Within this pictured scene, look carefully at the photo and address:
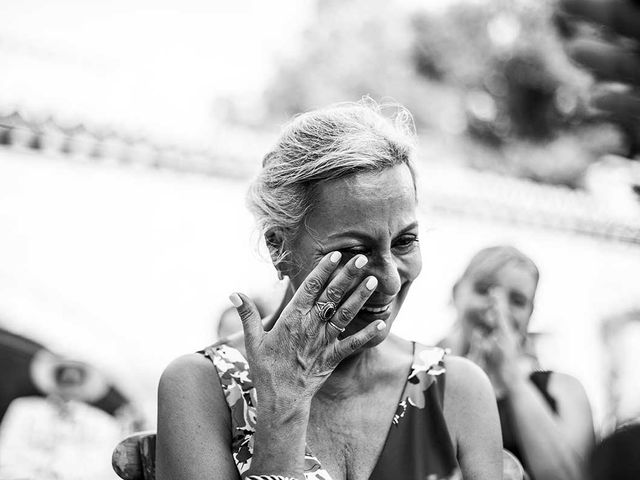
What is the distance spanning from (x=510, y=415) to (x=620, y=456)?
174cm

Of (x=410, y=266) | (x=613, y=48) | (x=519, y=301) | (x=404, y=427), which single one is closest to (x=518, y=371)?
(x=519, y=301)

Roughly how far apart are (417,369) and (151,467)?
79 cm

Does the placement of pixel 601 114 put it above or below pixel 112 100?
below

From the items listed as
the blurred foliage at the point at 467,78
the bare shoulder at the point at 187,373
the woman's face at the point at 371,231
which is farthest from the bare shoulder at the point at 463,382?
the blurred foliage at the point at 467,78

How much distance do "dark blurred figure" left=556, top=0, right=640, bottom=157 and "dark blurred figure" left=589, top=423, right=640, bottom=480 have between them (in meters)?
0.89

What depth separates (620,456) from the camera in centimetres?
159

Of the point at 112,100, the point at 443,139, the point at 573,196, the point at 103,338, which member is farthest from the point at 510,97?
the point at 103,338

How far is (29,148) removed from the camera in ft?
22.0

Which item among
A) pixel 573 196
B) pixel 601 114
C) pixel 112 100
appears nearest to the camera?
pixel 601 114

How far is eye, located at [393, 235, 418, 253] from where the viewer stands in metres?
2.02

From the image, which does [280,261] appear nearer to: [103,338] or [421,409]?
[421,409]

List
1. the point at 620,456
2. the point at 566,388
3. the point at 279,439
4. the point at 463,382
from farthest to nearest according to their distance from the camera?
the point at 566,388 → the point at 463,382 → the point at 279,439 → the point at 620,456

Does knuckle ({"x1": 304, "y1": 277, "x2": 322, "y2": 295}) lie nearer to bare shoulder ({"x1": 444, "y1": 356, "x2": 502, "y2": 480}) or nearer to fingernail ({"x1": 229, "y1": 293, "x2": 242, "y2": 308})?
fingernail ({"x1": 229, "y1": 293, "x2": 242, "y2": 308})

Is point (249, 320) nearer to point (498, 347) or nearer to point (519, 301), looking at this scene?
point (498, 347)
